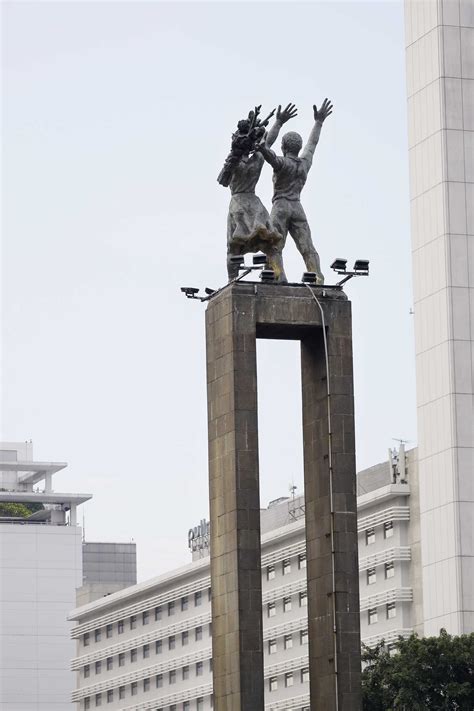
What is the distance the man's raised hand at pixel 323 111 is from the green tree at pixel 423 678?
25431 mm

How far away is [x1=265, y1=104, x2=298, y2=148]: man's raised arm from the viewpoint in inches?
2477

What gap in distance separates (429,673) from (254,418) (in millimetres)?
24738

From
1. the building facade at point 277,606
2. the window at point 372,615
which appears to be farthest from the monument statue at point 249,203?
the window at point 372,615

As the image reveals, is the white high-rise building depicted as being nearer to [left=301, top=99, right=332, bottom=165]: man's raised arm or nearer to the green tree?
Result: the green tree

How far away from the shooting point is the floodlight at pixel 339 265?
61219mm

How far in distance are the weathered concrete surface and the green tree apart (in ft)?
69.7

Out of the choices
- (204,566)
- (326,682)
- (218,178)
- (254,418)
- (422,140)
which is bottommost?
(326,682)

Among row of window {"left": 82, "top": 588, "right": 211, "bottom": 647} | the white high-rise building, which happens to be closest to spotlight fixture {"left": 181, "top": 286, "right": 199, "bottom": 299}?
the white high-rise building

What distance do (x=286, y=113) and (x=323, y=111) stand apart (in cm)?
137

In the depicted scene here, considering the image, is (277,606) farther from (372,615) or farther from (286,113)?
(286,113)

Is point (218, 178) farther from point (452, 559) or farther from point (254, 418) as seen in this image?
point (452, 559)

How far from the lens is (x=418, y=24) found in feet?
459

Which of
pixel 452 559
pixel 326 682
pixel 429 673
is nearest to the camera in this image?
pixel 326 682

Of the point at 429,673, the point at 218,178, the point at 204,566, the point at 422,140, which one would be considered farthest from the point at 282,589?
the point at 218,178
